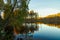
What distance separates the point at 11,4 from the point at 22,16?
3.15 feet

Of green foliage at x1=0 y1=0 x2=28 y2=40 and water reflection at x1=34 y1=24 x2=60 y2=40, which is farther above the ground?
green foliage at x1=0 y1=0 x2=28 y2=40

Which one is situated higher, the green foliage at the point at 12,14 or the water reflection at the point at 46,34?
the green foliage at the point at 12,14

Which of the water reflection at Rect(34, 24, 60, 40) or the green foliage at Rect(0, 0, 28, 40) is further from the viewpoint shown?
the water reflection at Rect(34, 24, 60, 40)

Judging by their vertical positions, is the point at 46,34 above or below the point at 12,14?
below

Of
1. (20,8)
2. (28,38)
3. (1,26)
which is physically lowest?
(28,38)

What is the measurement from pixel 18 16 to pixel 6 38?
1.50 m

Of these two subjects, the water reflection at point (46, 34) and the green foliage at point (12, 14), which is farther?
the water reflection at point (46, 34)

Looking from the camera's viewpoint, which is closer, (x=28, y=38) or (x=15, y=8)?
(x=15, y=8)

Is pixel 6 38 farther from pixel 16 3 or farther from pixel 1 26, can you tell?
pixel 16 3

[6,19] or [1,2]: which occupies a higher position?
[1,2]

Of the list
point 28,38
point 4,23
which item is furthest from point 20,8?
point 28,38

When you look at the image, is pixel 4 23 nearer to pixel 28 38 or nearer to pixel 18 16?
pixel 18 16

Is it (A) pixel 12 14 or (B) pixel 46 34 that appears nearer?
(A) pixel 12 14

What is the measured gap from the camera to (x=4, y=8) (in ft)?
48.4
